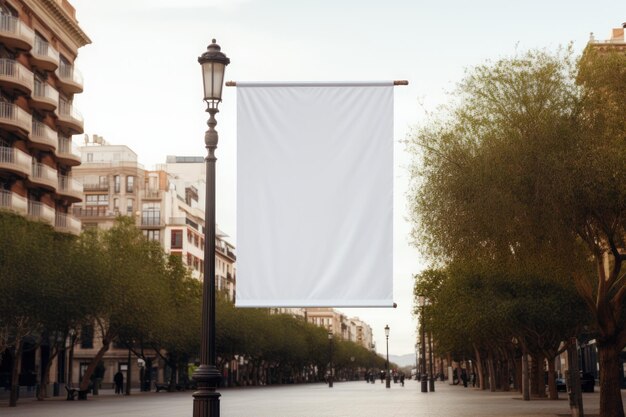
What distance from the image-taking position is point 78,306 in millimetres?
54125

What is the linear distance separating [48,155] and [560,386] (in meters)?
40.8

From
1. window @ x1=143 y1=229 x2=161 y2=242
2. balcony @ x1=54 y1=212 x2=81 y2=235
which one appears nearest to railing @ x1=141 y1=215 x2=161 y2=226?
window @ x1=143 y1=229 x2=161 y2=242

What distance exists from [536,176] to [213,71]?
1101 cm

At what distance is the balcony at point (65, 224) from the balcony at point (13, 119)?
834cm

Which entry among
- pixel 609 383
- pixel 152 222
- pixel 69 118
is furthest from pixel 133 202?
pixel 609 383

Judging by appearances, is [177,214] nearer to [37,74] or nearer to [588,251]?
[37,74]

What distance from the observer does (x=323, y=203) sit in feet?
41.3

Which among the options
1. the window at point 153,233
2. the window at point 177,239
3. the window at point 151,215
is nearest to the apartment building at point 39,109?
the window at point 151,215

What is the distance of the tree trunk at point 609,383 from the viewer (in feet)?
90.4

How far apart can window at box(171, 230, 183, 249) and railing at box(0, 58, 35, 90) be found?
6464 centimetres

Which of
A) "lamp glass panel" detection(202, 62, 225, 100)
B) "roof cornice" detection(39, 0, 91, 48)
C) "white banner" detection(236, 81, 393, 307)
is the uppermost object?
"roof cornice" detection(39, 0, 91, 48)

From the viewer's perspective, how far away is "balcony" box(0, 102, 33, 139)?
63750 millimetres

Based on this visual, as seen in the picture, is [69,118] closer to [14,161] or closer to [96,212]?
[14,161]

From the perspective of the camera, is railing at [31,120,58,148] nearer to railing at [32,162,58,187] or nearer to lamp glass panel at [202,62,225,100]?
railing at [32,162,58,187]
